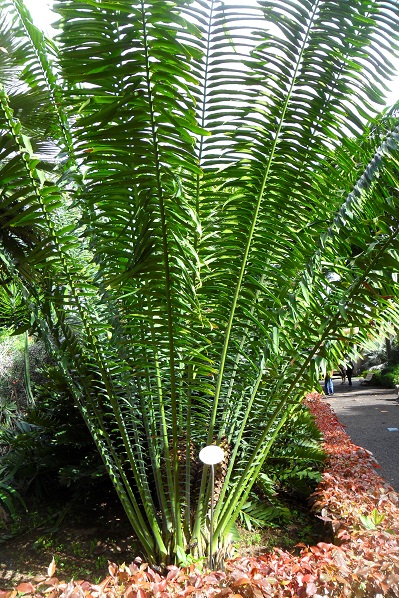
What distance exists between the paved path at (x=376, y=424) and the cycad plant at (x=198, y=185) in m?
3.14

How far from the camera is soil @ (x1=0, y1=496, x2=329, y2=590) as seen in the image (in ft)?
10.6

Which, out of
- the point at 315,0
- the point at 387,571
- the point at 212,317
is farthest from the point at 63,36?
the point at 387,571

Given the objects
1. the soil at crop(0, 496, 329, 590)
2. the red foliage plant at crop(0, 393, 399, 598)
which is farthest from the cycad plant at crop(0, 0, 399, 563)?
the soil at crop(0, 496, 329, 590)

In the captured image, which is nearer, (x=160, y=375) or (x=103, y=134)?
(x=103, y=134)

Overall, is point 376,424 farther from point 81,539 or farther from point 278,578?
point 278,578

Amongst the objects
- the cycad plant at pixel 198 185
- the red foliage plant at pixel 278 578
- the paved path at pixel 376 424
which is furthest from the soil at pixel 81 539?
the paved path at pixel 376 424

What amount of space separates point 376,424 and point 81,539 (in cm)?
714

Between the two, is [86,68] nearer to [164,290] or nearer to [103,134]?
[103,134]

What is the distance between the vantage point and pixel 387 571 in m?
2.00

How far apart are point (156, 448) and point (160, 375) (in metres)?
0.50

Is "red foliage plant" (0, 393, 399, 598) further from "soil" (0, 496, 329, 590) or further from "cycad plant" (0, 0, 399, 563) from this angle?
"soil" (0, 496, 329, 590)

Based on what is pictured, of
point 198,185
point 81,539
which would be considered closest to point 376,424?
point 81,539

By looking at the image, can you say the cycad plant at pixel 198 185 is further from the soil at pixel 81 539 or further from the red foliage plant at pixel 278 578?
the soil at pixel 81 539

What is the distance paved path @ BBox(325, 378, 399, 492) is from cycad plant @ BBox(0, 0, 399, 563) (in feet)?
10.3
